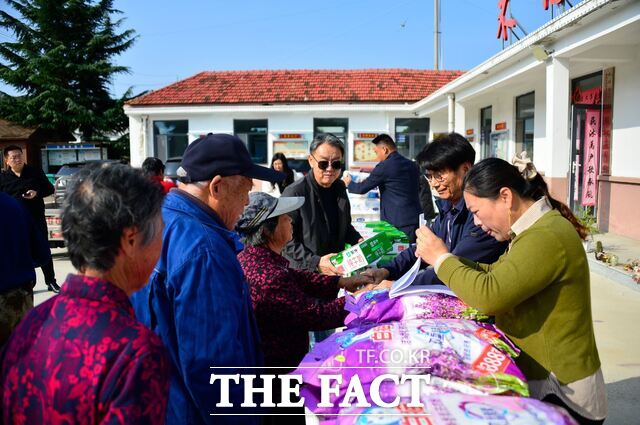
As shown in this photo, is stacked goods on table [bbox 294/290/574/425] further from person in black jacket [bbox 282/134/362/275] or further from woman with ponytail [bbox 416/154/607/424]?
person in black jacket [bbox 282/134/362/275]

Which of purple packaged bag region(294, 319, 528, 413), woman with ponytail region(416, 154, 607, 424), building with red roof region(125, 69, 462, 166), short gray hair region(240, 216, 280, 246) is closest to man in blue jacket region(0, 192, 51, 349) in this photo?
short gray hair region(240, 216, 280, 246)

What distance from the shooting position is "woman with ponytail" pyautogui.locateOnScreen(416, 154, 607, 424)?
1615 millimetres

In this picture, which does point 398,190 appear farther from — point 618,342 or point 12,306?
point 12,306

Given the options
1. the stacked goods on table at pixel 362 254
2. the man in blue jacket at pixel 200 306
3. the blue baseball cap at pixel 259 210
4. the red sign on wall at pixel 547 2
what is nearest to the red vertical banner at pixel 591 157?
the red sign on wall at pixel 547 2

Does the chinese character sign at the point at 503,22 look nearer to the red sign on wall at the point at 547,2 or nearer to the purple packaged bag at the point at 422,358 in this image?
the red sign on wall at the point at 547,2

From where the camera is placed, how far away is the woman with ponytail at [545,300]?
1.62 m

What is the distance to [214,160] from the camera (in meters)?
1.76

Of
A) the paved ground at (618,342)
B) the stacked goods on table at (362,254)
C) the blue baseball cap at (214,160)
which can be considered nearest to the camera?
the blue baseball cap at (214,160)

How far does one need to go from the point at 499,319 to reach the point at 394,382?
61cm

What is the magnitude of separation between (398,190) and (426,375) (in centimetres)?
375

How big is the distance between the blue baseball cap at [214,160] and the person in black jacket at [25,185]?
5.59 meters

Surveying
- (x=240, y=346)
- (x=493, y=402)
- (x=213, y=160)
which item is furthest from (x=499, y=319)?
→ (x=213, y=160)

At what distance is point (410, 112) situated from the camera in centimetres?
1988

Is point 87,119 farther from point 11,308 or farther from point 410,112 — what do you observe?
point 11,308
